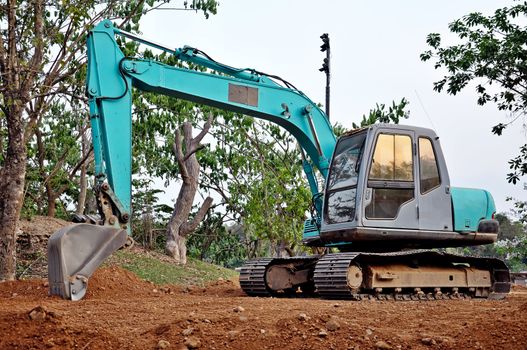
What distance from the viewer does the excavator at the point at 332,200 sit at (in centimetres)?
905

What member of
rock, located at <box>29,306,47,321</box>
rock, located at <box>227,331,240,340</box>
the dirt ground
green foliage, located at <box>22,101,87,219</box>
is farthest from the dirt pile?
rock, located at <box>227,331,240,340</box>

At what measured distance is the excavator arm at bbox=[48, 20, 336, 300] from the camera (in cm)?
845

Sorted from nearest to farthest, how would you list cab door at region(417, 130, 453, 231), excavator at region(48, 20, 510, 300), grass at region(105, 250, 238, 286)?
excavator at region(48, 20, 510, 300), cab door at region(417, 130, 453, 231), grass at region(105, 250, 238, 286)

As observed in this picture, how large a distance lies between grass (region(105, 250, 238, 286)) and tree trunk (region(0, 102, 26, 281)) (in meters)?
2.88

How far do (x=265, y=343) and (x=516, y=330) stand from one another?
201 centimetres

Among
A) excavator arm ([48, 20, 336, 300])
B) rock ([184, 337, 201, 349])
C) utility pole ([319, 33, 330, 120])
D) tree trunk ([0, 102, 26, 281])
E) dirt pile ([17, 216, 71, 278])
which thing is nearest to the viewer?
rock ([184, 337, 201, 349])

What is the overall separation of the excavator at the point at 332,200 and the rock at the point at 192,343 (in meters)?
3.26

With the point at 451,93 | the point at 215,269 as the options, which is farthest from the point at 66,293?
the point at 451,93

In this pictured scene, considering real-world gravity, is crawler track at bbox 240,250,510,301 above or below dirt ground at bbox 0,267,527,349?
above

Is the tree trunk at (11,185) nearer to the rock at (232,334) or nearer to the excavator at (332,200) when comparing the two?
the excavator at (332,200)

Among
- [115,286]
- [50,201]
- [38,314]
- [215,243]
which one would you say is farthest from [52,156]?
[38,314]

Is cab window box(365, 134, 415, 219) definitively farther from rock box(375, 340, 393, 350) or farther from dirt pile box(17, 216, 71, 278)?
dirt pile box(17, 216, 71, 278)

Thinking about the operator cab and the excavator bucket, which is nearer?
the excavator bucket

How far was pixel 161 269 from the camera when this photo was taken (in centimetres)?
1466
